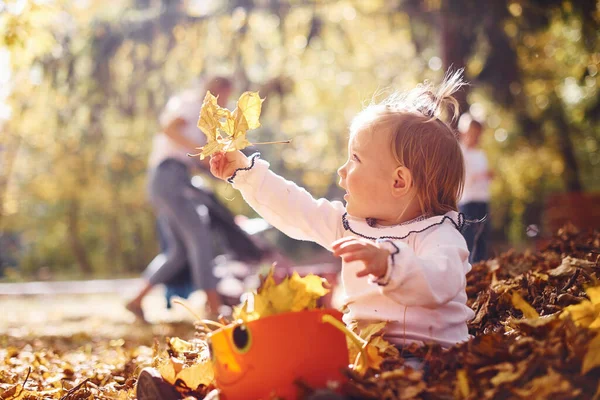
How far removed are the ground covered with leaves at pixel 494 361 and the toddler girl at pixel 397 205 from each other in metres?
0.14

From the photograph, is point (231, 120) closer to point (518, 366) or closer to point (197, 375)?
point (197, 375)

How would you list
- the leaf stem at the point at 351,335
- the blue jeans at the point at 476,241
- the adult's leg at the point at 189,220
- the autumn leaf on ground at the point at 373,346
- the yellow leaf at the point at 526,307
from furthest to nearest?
the adult's leg at the point at 189,220
the blue jeans at the point at 476,241
the yellow leaf at the point at 526,307
the autumn leaf on ground at the point at 373,346
the leaf stem at the point at 351,335

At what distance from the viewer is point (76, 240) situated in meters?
20.9

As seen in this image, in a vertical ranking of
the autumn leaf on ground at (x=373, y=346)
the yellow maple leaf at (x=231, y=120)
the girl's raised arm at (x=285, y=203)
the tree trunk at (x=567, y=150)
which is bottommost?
the tree trunk at (x=567, y=150)

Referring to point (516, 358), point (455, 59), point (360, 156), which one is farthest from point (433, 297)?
point (455, 59)

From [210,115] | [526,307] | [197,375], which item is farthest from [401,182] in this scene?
[197,375]

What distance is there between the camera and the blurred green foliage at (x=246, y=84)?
7445 mm

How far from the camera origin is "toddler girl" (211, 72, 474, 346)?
6.37 feet

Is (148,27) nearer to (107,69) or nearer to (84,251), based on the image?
(107,69)

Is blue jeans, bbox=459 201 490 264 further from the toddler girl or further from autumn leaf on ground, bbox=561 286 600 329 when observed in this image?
autumn leaf on ground, bbox=561 286 600 329

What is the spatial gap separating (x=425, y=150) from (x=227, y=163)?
66 cm

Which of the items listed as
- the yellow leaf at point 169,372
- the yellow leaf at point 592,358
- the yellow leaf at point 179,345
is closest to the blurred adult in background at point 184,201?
the yellow leaf at point 179,345

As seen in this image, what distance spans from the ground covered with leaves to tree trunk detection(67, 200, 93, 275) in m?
18.6

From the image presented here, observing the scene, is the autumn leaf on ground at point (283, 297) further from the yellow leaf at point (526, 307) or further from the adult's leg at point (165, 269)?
the adult's leg at point (165, 269)
